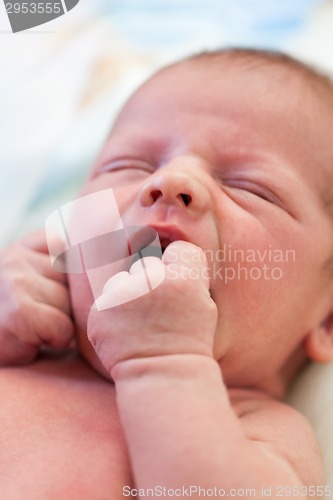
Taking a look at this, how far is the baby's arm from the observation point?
0.71 m

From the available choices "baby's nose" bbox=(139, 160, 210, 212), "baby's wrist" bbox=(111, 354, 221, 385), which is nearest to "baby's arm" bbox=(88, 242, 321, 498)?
"baby's wrist" bbox=(111, 354, 221, 385)

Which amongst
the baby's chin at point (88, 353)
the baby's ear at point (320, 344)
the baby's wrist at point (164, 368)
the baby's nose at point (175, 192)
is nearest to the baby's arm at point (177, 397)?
the baby's wrist at point (164, 368)

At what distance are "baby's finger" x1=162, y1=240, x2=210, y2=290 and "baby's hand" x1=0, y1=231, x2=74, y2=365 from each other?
1.04 feet

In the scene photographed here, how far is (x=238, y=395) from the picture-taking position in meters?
1.04

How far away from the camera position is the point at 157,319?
2.53ft

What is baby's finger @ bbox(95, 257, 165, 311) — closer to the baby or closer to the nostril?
the baby

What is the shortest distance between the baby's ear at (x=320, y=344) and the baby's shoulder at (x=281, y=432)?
14 centimetres

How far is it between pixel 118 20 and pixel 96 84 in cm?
35

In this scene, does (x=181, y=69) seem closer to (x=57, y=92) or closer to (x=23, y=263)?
(x=23, y=263)

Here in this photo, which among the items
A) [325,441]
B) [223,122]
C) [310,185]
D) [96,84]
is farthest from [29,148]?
[325,441]

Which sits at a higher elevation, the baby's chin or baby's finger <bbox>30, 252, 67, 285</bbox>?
baby's finger <bbox>30, 252, 67, 285</bbox>

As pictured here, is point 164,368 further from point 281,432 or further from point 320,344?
point 320,344

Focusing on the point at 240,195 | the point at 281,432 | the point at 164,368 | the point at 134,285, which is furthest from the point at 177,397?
the point at 240,195

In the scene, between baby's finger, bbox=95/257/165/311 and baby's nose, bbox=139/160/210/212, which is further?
baby's nose, bbox=139/160/210/212
